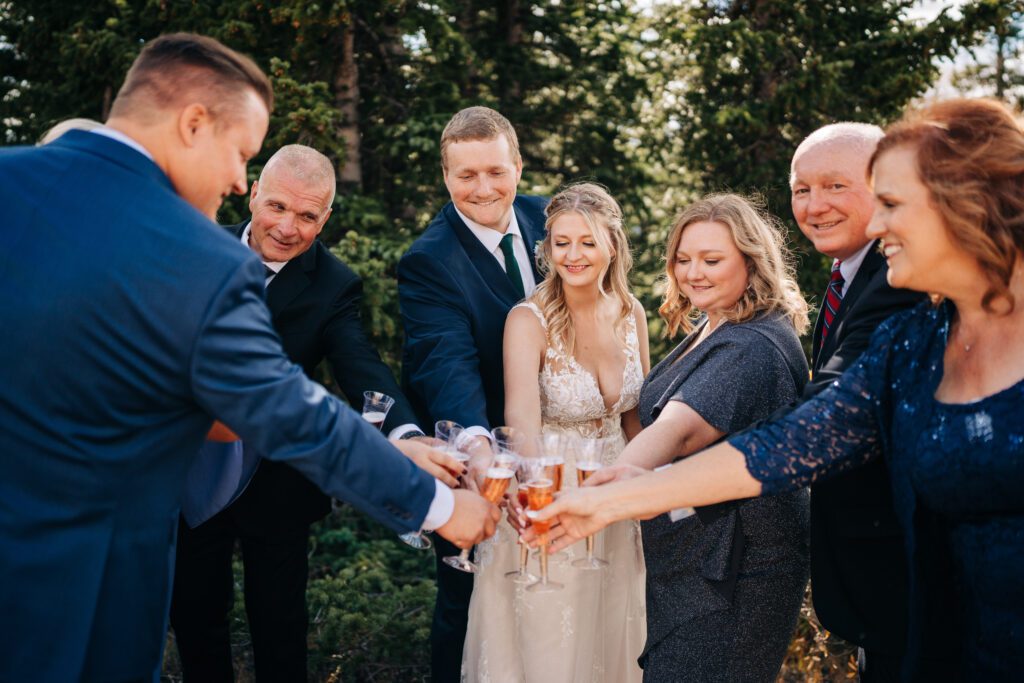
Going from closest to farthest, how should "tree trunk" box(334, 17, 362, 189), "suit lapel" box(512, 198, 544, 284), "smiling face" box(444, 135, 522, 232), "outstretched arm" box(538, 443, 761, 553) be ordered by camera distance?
"outstretched arm" box(538, 443, 761, 553), "smiling face" box(444, 135, 522, 232), "suit lapel" box(512, 198, 544, 284), "tree trunk" box(334, 17, 362, 189)

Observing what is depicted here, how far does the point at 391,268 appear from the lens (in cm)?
732

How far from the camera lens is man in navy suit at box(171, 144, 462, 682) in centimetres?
405

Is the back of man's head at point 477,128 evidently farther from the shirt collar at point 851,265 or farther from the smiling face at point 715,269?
the shirt collar at point 851,265

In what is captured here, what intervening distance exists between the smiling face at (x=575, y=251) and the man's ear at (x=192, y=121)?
182cm

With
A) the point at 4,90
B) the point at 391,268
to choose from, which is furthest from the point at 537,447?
the point at 4,90

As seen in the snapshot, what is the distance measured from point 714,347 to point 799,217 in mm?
662

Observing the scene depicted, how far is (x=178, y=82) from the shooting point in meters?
2.50

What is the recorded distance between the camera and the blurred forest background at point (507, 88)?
22.7 feet

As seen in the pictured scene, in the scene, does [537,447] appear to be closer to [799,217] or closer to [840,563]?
[840,563]

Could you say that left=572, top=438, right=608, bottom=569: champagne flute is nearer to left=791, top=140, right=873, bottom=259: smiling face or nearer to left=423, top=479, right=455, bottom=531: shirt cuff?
left=423, top=479, right=455, bottom=531: shirt cuff

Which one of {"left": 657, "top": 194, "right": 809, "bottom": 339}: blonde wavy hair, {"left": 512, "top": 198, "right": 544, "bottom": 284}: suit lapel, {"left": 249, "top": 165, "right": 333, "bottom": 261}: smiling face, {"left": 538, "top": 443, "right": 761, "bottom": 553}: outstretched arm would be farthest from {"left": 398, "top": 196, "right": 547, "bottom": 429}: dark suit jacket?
{"left": 657, "top": 194, "right": 809, "bottom": 339}: blonde wavy hair

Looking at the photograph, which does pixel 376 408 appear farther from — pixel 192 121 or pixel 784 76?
pixel 784 76

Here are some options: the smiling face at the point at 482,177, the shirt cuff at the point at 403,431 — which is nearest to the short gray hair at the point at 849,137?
the smiling face at the point at 482,177

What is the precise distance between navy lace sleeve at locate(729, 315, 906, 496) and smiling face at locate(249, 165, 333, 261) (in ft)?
7.79
